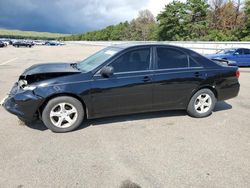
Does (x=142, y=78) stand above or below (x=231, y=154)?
above

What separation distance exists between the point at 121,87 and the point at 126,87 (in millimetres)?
98

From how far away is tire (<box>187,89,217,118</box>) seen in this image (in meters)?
5.24

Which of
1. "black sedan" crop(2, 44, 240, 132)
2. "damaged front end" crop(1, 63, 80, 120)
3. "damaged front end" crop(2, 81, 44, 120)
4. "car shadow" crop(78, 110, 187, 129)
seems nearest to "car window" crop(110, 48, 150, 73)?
"black sedan" crop(2, 44, 240, 132)

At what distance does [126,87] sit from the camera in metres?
4.54

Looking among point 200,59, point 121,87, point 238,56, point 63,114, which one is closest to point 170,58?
point 200,59

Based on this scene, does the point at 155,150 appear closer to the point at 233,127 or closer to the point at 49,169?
the point at 49,169

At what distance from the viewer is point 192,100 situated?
5238 mm

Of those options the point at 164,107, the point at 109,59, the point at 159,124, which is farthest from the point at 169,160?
the point at 109,59

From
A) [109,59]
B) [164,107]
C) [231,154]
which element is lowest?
[231,154]

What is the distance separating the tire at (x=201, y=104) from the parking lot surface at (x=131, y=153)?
160 millimetres

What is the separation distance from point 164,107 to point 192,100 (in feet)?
2.23

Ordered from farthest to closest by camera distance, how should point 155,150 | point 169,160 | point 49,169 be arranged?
point 155,150
point 169,160
point 49,169

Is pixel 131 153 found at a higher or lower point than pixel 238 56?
lower

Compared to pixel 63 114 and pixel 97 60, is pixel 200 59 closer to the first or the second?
pixel 97 60
